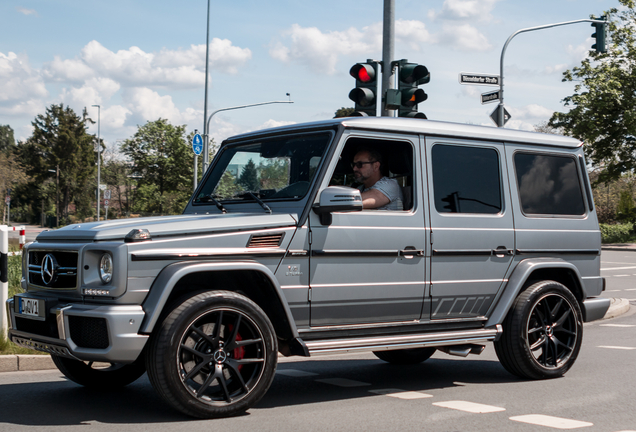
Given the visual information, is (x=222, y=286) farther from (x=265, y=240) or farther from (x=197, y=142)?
(x=197, y=142)

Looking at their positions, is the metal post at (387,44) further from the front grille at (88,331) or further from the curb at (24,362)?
the front grille at (88,331)

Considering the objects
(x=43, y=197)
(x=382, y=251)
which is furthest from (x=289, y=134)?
(x=43, y=197)

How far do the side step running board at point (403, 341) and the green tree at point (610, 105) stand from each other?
35939 millimetres

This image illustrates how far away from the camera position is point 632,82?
40000mm

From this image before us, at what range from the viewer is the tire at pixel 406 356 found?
297 inches

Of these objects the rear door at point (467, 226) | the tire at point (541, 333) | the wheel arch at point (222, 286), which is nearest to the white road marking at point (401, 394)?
the rear door at point (467, 226)

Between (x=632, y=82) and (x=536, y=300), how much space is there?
123ft

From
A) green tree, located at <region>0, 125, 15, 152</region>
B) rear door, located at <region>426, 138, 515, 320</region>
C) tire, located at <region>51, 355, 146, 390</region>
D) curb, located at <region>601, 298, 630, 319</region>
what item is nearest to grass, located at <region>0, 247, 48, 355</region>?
tire, located at <region>51, 355, 146, 390</region>

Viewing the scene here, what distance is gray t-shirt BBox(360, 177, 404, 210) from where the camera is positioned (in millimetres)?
5930

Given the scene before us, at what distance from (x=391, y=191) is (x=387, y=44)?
16.1ft

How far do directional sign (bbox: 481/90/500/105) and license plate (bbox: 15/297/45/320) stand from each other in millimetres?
13344

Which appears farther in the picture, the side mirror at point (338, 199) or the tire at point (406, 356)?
the tire at point (406, 356)

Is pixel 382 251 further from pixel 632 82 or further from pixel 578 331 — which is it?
pixel 632 82

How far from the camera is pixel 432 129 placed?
6121 millimetres
